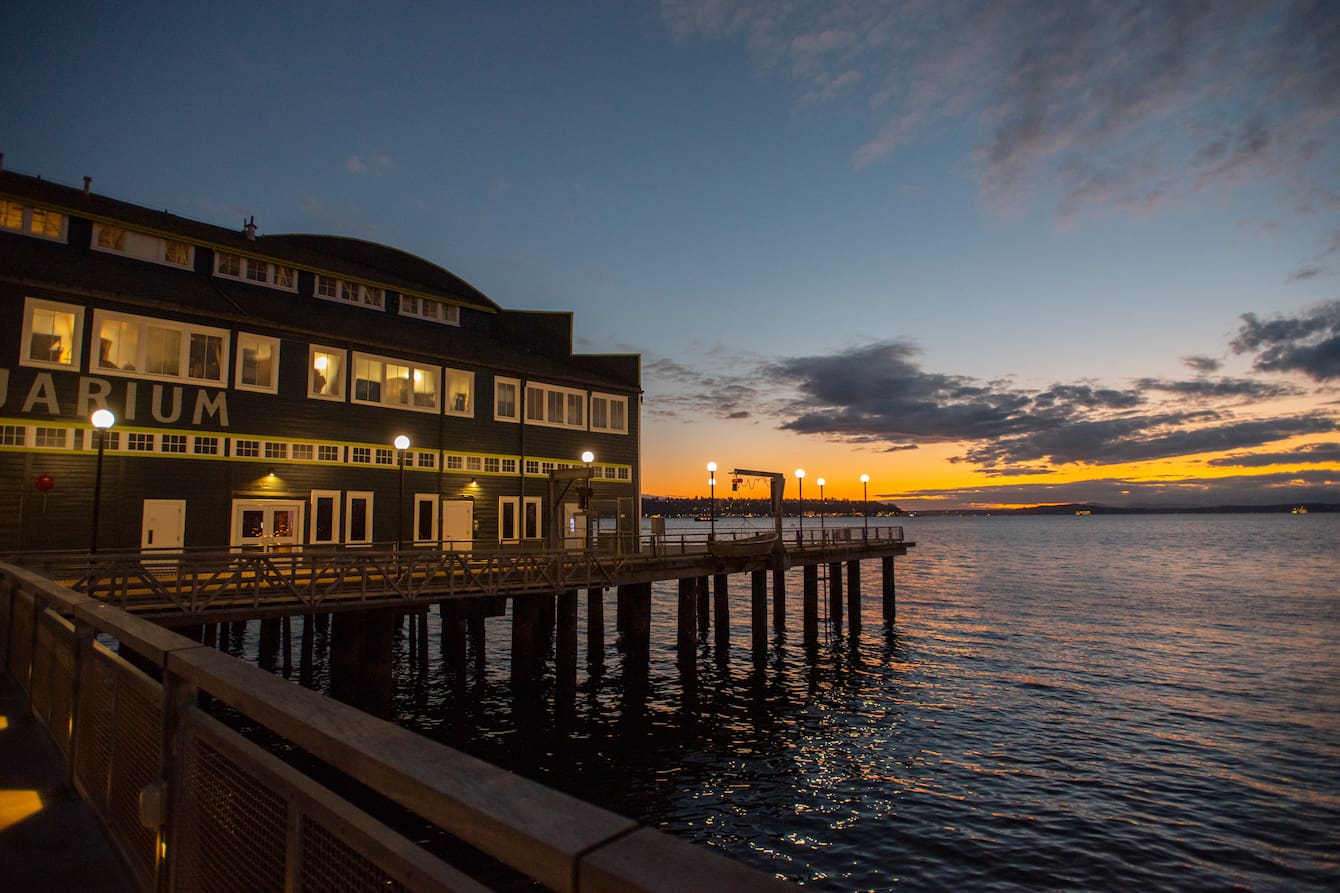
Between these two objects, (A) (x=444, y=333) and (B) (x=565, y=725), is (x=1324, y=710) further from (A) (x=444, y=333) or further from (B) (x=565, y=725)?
(A) (x=444, y=333)

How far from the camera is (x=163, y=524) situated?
2158 centimetres

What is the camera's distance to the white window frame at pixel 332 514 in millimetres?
24731

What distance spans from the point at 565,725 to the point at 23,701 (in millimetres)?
15287

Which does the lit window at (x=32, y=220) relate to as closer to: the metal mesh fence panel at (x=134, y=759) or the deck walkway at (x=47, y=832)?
the deck walkway at (x=47, y=832)

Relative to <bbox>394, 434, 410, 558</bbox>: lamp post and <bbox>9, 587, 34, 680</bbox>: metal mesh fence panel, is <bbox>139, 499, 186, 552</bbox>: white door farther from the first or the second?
<bbox>9, 587, 34, 680</bbox>: metal mesh fence panel

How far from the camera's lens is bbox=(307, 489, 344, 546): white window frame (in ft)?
81.1

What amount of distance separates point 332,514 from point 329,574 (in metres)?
5.71

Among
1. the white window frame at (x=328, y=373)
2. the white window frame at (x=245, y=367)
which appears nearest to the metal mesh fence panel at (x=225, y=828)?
the white window frame at (x=245, y=367)

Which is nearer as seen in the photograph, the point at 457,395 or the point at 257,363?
the point at 257,363

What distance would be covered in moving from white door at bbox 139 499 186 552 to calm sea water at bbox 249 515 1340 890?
8089 mm

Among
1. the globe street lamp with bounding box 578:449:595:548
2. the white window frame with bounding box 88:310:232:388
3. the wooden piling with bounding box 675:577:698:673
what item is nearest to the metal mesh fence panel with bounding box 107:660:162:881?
the white window frame with bounding box 88:310:232:388

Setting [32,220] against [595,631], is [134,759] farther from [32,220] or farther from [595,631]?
[32,220]

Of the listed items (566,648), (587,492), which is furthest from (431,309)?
(566,648)

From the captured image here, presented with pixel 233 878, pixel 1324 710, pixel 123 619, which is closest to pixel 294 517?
pixel 123 619
